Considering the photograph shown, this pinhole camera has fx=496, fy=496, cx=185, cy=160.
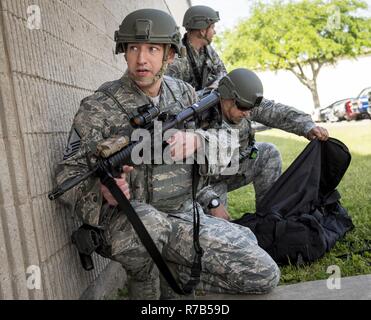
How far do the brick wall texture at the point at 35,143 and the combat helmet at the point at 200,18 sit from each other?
7.41 feet

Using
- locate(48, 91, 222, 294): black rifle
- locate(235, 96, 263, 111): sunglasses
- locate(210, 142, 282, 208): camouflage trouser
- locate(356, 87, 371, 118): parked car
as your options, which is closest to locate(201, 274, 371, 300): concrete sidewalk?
locate(48, 91, 222, 294): black rifle

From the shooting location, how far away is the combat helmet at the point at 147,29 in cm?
271

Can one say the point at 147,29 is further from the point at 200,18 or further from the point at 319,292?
the point at 200,18

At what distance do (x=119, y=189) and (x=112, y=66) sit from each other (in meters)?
2.23

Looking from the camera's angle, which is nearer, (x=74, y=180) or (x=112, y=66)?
(x=74, y=180)

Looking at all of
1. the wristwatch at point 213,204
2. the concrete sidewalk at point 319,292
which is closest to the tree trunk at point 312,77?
the wristwatch at point 213,204

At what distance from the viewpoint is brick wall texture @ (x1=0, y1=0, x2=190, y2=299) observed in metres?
2.13

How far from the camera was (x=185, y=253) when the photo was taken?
278 centimetres

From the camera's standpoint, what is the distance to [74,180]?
2258mm

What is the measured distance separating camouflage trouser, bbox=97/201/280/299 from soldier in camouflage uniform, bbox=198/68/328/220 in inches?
Answer: 38.8

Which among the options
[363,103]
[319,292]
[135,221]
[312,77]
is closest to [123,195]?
[135,221]

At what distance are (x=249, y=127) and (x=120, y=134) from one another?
1972mm
